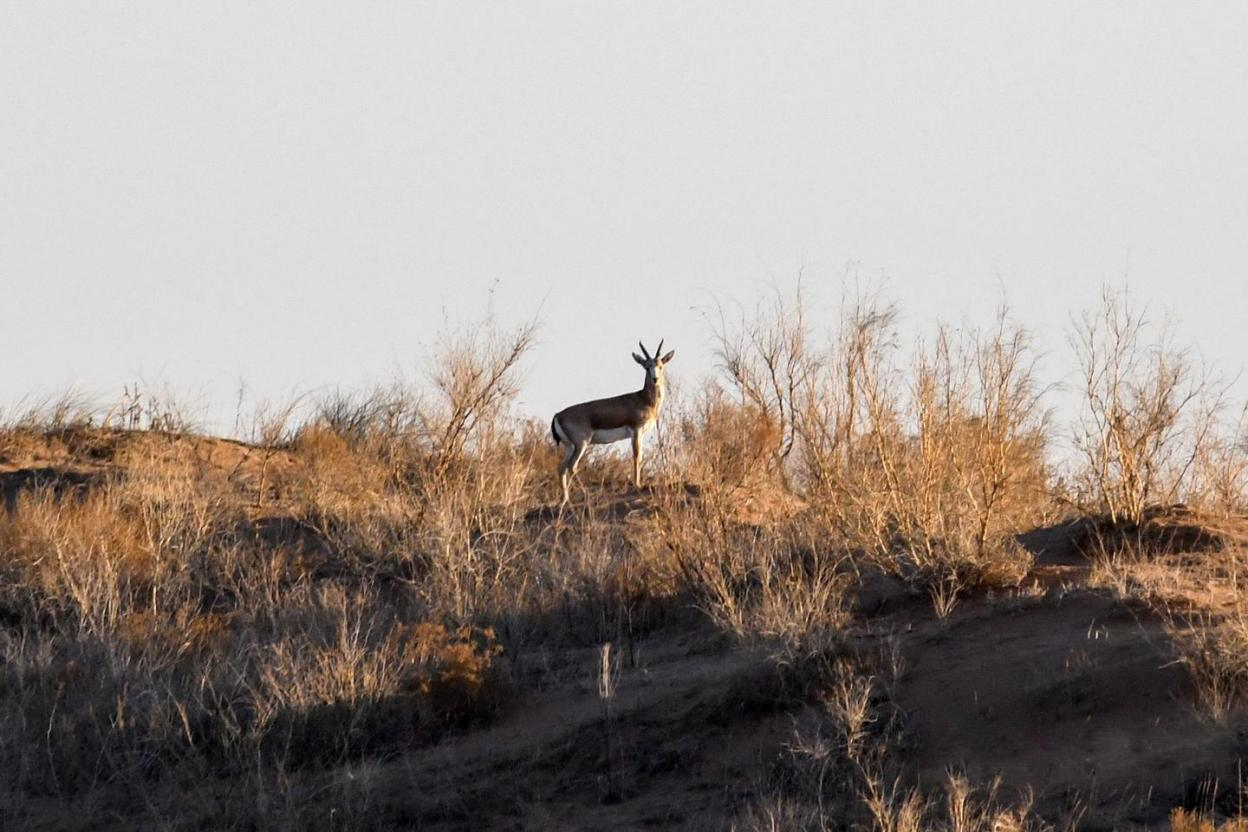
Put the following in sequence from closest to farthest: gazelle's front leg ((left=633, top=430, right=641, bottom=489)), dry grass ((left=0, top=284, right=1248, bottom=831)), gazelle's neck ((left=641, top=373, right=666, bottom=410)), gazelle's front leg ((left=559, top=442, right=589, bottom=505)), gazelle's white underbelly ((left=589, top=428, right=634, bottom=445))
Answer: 1. dry grass ((left=0, top=284, right=1248, bottom=831))
2. gazelle's front leg ((left=633, top=430, right=641, bottom=489))
3. gazelle's front leg ((left=559, top=442, right=589, bottom=505))
4. gazelle's white underbelly ((left=589, top=428, right=634, bottom=445))
5. gazelle's neck ((left=641, top=373, right=666, bottom=410))

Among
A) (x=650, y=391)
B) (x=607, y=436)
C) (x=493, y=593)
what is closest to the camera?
(x=493, y=593)

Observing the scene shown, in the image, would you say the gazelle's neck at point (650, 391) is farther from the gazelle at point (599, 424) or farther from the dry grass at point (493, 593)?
the dry grass at point (493, 593)

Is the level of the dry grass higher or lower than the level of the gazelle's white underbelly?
lower

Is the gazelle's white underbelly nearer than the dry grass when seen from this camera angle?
No

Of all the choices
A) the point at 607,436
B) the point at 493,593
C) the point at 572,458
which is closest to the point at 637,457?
the point at 607,436

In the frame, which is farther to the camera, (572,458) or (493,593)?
(572,458)

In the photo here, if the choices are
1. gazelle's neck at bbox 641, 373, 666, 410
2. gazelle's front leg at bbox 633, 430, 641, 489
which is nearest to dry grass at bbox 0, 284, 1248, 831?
gazelle's front leg at bbox 633, 430, 641, 489

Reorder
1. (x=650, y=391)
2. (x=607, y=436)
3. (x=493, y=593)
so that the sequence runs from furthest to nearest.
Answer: (x=650, y=391)
(x=607, y=436)
(x=493, y=593)

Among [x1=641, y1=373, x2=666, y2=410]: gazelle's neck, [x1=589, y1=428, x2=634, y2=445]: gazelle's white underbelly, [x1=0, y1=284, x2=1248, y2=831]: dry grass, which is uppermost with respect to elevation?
[x1=641, y1=373, x2=666, y2=410]: gazelle's neck

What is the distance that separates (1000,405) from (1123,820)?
3.99 m

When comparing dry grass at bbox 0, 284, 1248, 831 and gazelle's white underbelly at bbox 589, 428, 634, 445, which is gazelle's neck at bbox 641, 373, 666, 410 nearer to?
gazelle's white underbelly at bbox 589, 428, 634, 445

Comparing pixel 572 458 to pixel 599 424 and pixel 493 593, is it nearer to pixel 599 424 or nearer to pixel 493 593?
pixel 599 424

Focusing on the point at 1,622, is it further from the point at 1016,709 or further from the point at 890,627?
the point at 1016,709

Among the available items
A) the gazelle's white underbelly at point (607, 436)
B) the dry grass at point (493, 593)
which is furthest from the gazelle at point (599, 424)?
the dry grass at point (493, 593)
